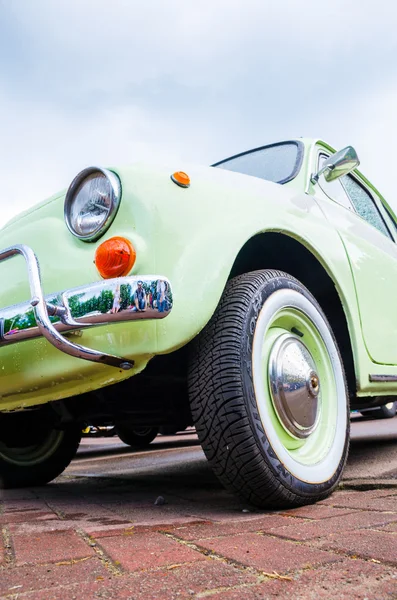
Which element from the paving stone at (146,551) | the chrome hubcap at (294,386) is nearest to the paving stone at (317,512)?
the chrome hubcap at (294,386)

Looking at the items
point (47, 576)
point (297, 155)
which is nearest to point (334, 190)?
point (297, 155)

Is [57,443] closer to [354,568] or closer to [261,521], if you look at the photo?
[261,521]

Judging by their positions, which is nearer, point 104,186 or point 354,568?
point 354,568

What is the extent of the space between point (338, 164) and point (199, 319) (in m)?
1.43

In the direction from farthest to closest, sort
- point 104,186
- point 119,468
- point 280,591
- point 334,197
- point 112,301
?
point 119,468, point 334,197, point 104,186, point 112,301, point 280,591

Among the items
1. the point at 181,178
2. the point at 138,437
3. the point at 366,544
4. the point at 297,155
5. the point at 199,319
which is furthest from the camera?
the point at 138,437

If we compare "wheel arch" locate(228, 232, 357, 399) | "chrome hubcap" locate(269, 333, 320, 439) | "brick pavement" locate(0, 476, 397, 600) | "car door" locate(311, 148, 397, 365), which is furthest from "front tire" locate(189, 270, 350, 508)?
"car door" locate(311, 148, 397, 365)

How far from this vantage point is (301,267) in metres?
2.37

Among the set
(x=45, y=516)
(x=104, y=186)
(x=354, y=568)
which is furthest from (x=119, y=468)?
(x=354, y=568)

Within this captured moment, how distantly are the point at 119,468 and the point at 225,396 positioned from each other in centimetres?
272

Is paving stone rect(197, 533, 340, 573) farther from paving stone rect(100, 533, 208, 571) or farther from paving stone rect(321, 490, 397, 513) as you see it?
paving stone rect(321, 490, 397, 513)

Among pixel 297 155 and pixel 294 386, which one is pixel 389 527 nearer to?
pixel 294 386

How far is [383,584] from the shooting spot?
94 centimetres

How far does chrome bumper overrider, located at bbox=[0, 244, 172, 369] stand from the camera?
1485 mm
